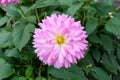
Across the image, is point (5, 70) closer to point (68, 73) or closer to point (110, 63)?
point (68, 73)

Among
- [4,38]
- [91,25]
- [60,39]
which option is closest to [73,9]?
[91,25]

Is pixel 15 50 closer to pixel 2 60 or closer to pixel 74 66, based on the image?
pixel 2 60

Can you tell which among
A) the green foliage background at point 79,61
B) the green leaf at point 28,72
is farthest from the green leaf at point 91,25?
the green leaf at point 28,72

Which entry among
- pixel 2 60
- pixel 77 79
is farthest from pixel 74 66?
pixel 2 60

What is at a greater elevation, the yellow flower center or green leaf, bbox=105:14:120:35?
the yellow flower center

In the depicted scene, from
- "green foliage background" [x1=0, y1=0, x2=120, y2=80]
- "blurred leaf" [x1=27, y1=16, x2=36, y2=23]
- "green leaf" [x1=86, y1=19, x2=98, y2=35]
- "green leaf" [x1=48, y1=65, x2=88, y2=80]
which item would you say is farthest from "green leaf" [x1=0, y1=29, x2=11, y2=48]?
"green leaf" [x1=86, y1=19, x2=98, y2=35]

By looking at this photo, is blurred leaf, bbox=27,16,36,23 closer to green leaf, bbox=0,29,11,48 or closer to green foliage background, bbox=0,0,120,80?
green foliage background, bbox=0,0,120,80
